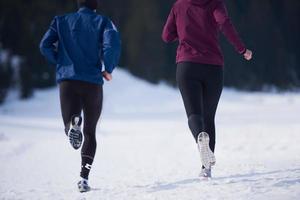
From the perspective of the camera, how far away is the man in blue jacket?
13.1 feet

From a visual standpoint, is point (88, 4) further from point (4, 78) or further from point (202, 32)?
point (4, 78)

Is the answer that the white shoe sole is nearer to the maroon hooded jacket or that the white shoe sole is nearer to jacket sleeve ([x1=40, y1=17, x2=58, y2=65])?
the maroon hooded jacket

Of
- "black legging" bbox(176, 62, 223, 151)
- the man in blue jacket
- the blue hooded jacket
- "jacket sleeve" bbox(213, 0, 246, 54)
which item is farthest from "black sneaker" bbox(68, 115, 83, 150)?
"jacket sleeve" bbox(213, 0, 246, 54)

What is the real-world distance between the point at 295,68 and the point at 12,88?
1016cm

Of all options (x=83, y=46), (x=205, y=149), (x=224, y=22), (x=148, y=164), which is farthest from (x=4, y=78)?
Answer: (x=205, y=149)

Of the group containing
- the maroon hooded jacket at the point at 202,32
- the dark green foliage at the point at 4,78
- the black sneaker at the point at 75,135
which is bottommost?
the dark green foliage at the point at 4,78

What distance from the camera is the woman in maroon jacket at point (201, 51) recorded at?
13.3 feet

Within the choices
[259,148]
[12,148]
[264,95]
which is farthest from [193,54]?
[264,95]

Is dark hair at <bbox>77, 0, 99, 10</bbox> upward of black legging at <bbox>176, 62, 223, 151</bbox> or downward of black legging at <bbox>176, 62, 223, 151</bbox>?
upward

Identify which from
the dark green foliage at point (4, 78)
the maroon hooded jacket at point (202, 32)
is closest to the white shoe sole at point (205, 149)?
the maroon hooded jacket at point (202, 32)

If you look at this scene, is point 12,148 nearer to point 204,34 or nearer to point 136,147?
point 136,147

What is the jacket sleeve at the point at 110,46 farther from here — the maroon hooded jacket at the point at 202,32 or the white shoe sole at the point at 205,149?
the white shoe sole at the point at 205,149

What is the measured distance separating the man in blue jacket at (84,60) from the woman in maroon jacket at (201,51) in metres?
0.52

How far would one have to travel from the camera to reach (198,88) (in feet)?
13.4
